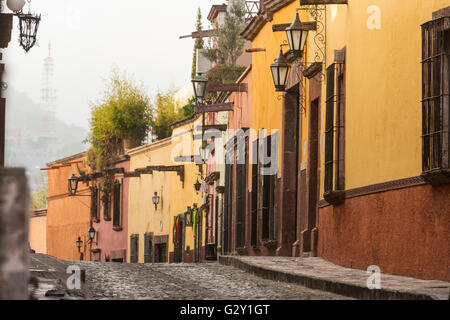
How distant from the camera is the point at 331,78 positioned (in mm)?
15594

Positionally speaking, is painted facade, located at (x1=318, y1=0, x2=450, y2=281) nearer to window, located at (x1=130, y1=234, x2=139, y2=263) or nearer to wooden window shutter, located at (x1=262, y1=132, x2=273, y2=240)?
wooden window shutter, located at (x1=262, y1=132, x2=273, y2=240)

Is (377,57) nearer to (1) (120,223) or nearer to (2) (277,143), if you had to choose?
(2) (277,143)

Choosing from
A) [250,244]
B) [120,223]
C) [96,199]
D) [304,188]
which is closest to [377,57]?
[304,188]

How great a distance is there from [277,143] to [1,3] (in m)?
6.51

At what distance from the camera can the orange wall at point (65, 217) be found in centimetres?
4747

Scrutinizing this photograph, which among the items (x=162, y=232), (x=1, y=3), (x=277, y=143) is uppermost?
(x=1, y=3)

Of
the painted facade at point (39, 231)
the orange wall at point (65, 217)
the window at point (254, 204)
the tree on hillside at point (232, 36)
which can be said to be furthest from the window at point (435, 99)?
the painted facade at point (39, 231)

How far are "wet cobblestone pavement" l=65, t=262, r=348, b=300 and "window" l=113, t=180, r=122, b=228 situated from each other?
27.3 meters

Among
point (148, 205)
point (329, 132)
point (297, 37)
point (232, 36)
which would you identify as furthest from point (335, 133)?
point (148, 205)

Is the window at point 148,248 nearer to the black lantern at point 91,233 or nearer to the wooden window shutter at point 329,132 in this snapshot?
the black lantern at point 91,233

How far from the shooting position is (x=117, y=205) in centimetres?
4344

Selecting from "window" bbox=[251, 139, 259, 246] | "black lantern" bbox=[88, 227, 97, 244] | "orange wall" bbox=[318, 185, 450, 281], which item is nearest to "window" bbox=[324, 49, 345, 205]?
"orange wall" bbox=[318, 185, 450, 281]

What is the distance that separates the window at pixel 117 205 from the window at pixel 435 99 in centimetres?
3298

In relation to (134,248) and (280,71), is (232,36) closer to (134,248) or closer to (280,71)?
(134,248)
